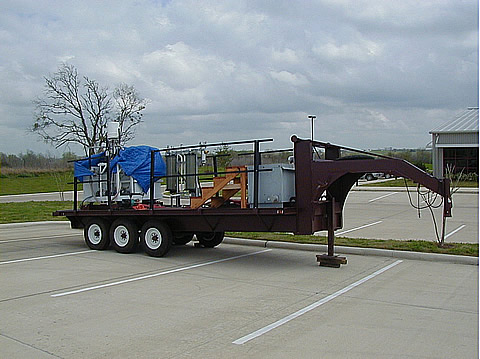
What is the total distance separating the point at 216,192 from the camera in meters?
11.2

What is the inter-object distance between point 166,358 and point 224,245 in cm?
862

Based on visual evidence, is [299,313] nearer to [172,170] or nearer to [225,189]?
[225,189]

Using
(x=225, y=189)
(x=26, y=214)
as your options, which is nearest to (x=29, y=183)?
(x=26, y=214)

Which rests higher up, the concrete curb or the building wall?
the building wall

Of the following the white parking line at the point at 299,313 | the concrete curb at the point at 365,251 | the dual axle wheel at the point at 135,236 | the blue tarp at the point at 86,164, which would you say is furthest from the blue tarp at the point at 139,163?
the white parking line at the point at 299,313

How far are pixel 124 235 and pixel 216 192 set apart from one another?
8.77 ft

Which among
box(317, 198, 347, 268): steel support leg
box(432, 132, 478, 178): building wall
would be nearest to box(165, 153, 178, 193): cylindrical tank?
box(317, 198, 347, 268): steel support leg

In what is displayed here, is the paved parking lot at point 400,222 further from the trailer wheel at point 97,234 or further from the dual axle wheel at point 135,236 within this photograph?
the trailer wheel at point 97,234

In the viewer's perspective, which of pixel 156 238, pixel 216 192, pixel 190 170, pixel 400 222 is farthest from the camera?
pixel 400 222

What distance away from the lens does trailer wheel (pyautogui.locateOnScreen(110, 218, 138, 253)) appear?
40.6 ft

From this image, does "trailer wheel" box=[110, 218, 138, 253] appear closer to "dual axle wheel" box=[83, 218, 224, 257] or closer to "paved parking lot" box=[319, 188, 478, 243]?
"dual axle wheel" box=[83, 218, 224, 257]

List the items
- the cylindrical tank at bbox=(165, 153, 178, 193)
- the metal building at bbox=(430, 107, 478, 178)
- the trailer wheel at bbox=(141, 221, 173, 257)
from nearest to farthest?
the trailer wheel at bbox=(141, 221, 173, 257) < the cylindrical tank at bbox=(165, 153, 178, 193) < the metal building at bbox=(430, 107, 478, 178)

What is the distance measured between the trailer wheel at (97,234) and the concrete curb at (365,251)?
10.5ft

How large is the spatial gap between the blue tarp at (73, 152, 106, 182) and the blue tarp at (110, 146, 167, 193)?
89 cm
